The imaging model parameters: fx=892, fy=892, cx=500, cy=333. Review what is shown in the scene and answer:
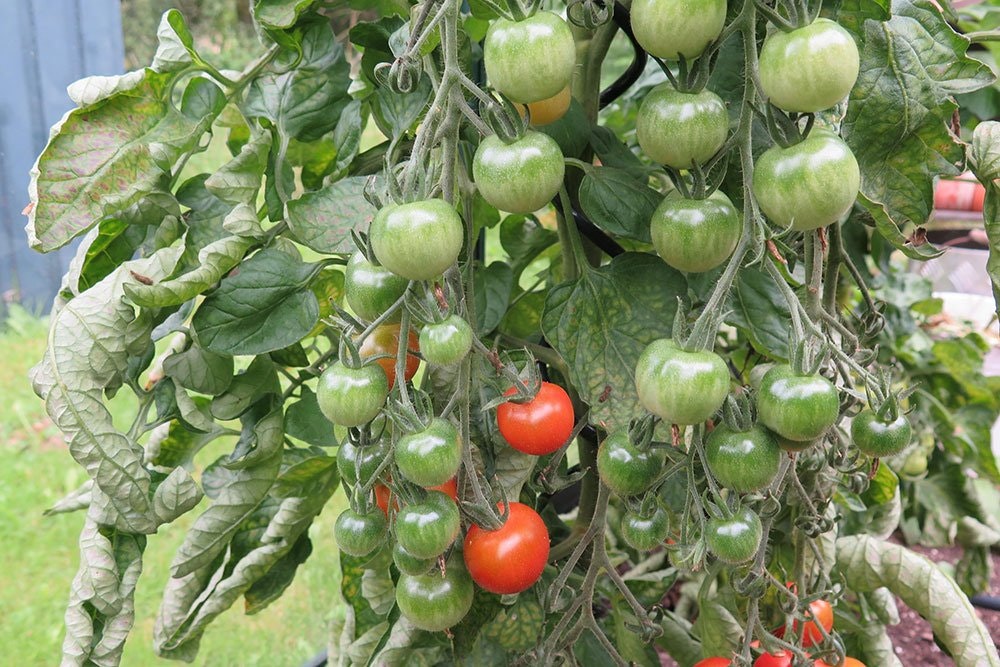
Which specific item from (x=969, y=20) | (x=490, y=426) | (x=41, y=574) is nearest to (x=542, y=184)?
(x=490, y=426)

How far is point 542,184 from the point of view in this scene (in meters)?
0.53

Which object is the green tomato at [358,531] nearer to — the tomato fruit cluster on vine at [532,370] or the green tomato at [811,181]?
the tomato fruit cluster on vine at [532,370]

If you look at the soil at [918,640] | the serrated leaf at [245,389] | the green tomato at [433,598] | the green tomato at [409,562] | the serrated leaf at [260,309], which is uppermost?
the serrated leaf at [260,309]

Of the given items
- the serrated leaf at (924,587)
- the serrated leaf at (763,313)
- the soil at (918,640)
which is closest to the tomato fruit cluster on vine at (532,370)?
the serrated leaf at (763,313)

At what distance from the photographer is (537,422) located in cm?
62

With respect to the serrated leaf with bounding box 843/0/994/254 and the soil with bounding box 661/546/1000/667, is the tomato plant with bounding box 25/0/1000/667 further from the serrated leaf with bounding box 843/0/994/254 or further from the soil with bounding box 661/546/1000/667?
the soil with bounding box 661/546/1000/667

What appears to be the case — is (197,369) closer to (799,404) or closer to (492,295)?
(492,295)

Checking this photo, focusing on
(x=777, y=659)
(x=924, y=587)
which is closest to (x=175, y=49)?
(x=777, y=659)

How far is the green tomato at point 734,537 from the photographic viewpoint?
57cm

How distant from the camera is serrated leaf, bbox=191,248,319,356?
0.72 metres

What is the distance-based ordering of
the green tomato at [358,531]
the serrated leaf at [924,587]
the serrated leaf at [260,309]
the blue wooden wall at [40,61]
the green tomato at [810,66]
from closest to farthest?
the green tomato at [810,66], the green tomato at [358,531], the serrated leaf at [260,309], the serrated leaf at [924,587], the blue wooden wall at [40,61]

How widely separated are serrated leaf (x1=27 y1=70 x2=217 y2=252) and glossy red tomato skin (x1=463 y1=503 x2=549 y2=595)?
1.25ft

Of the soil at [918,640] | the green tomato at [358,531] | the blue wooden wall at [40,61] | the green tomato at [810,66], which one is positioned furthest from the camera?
the blue wooden wall at [40,61]

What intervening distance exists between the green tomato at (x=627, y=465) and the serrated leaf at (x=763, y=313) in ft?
0.52
